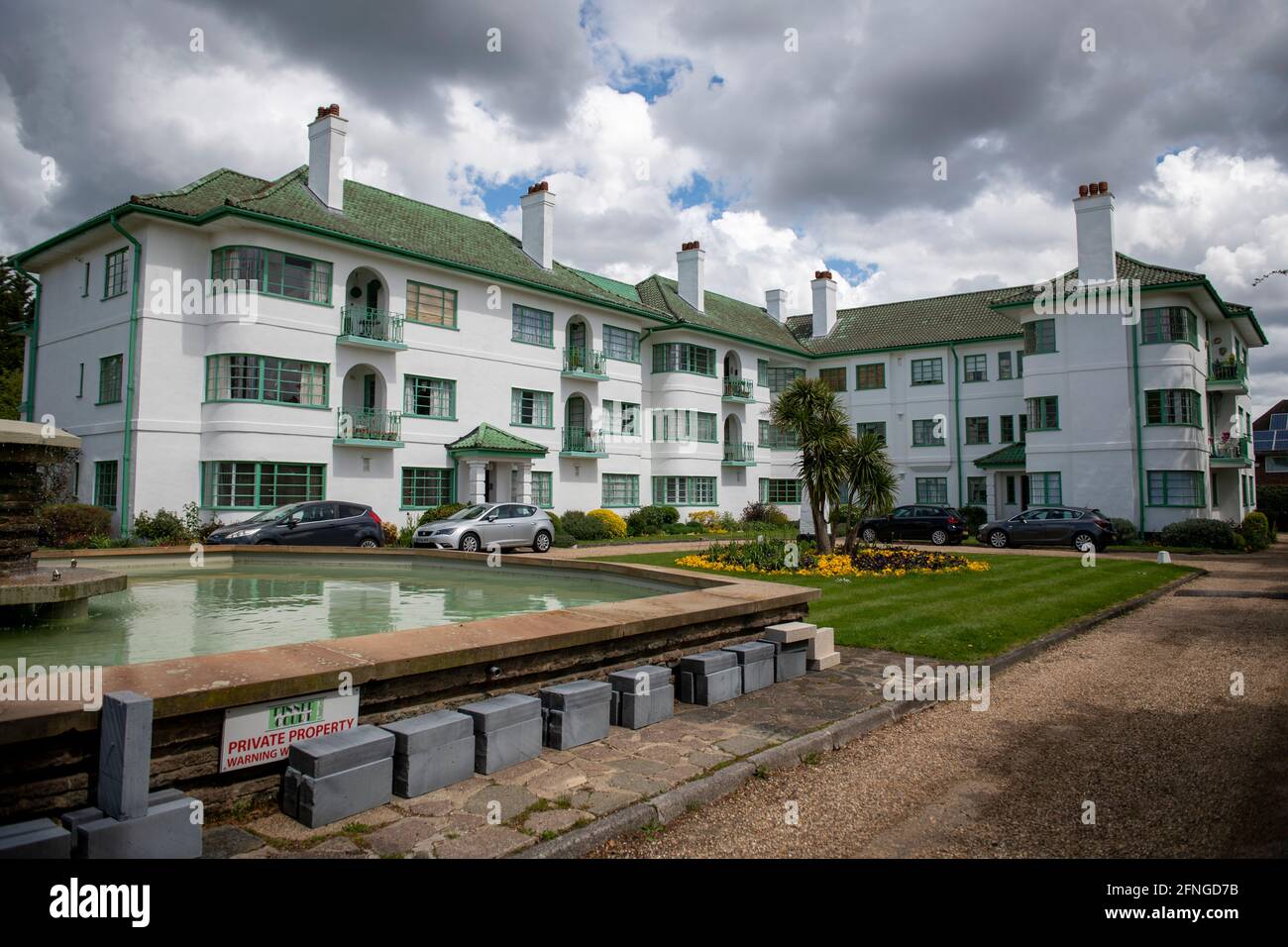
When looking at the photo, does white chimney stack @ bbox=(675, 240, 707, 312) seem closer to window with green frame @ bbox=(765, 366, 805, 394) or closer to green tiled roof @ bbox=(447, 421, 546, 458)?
window with green frame @ bbox=(765, 366, 805, 394)

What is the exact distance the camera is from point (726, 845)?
4.29 meters

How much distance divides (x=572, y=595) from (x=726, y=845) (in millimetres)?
6161

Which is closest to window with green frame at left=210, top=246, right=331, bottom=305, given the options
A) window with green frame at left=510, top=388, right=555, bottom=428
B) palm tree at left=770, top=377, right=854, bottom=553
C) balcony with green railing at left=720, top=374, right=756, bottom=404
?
window with green frame at left=510, top=388, right=555, bottom=428

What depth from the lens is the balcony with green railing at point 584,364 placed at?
1332 inches

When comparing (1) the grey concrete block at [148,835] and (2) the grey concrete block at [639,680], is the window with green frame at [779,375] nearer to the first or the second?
(2) the grey concrete block at [639,680]

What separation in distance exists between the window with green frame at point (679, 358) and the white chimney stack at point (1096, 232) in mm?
17049

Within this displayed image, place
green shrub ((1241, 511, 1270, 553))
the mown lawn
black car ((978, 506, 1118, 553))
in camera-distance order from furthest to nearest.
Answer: green shrub ((1241, 511, 1270, 553)) < black car ((978, 506, 1118, 553)) < the mown lawn

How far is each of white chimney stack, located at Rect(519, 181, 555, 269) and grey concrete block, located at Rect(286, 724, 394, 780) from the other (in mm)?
31638

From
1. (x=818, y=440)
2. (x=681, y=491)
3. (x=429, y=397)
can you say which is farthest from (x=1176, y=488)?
(x=429, y=397)

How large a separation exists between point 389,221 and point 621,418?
519 inches

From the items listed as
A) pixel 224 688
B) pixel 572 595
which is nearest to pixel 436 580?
pixel 572 595

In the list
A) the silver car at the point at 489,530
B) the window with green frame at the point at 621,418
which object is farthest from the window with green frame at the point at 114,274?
the window with green frame at the point at 621,418

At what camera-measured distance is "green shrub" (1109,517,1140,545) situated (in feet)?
102
